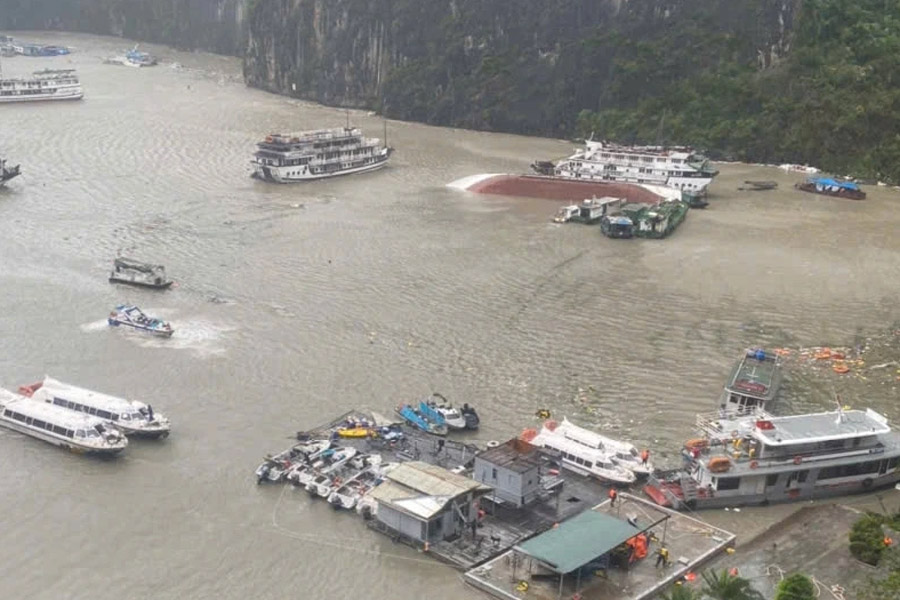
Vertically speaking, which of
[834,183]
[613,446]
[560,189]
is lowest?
[613,446]

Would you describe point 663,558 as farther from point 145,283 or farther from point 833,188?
point 833,188

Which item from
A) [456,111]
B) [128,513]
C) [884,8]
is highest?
[884,8]

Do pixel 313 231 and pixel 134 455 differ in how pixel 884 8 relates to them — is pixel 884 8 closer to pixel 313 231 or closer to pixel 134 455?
pixel 313 231

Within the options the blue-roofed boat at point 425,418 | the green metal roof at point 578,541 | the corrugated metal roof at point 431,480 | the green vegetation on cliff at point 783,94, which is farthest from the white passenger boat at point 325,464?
the green vegetation on cliff at point 783,94

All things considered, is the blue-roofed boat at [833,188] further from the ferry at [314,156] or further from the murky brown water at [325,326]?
the ferry at [314,156]

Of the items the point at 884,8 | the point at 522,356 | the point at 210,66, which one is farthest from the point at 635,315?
the point at 210,66

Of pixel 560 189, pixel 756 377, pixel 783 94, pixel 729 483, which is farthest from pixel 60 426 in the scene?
pixel 783 94
